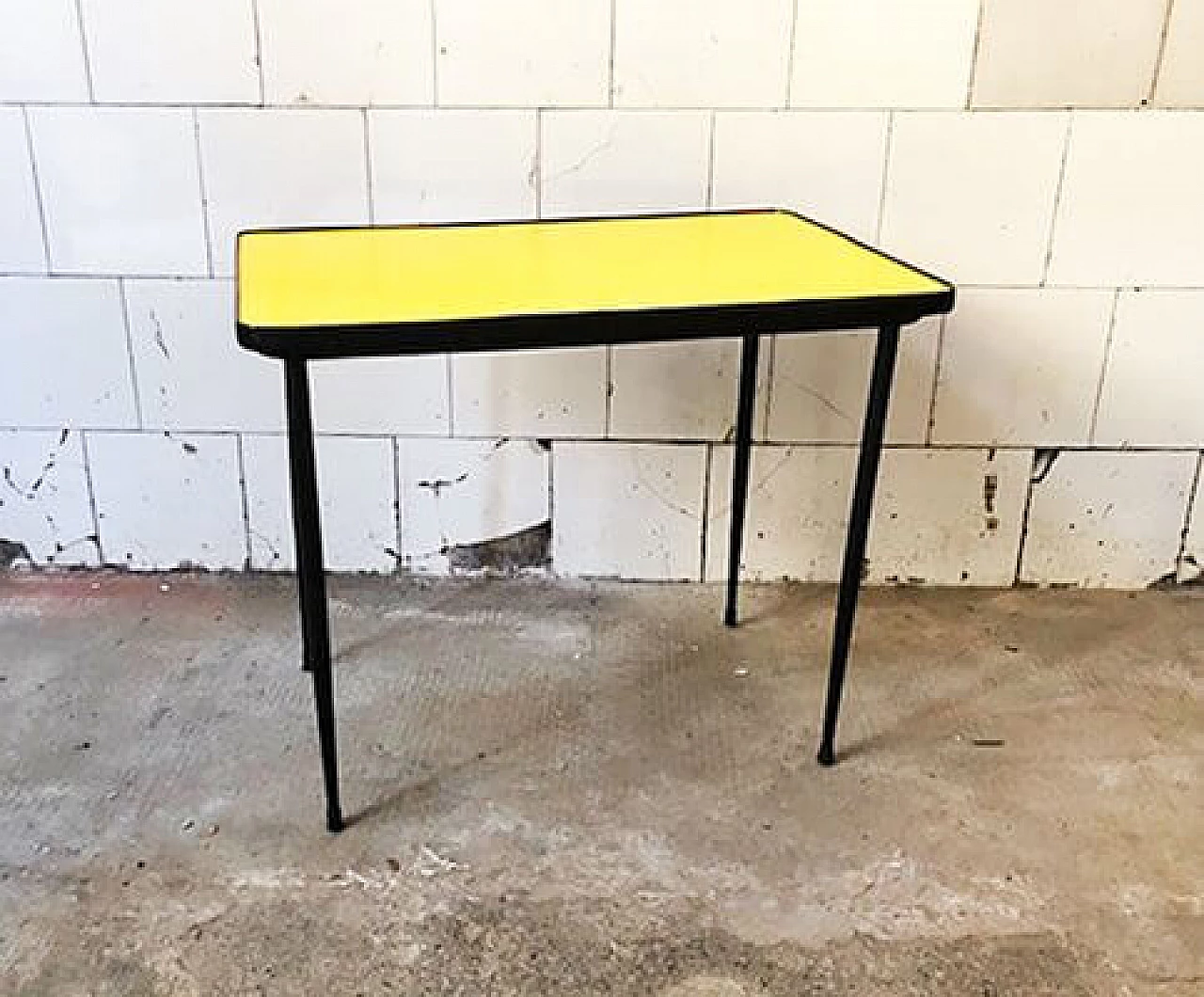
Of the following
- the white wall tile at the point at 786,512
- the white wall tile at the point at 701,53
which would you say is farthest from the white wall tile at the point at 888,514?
the white wall tile at the point at 701,53

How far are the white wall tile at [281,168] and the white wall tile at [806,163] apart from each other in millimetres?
666

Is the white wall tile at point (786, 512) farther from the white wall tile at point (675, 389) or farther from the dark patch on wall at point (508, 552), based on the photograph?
the dark patch on wall at point (508, 552)

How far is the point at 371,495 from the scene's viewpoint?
96.0 inches

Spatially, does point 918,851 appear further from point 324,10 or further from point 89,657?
point 324,10

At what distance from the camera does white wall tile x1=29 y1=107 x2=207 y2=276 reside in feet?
7.14

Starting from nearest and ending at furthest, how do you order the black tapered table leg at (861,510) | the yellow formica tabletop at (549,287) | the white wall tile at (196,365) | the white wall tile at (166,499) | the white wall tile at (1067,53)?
the yellow formica tabletop at (549,287), the black tapered table leg at (861,510), the white wall tile at (1067,53), the white wall tile at (196,365), the white wall tile at (166,499)

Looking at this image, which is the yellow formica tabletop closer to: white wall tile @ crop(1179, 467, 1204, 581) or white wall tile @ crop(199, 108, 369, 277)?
white wall tile @ crop(199, 108, 369, 277)

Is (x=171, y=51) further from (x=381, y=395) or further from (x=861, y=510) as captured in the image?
(x=861, y=510)

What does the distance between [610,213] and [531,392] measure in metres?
0.38

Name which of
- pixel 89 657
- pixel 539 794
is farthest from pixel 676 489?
pixel 89 657

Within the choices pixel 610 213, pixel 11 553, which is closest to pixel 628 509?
pixel 610 213

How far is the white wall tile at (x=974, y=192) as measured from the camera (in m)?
2.18

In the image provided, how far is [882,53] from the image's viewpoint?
214 centimetres

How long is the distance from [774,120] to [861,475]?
789mm
